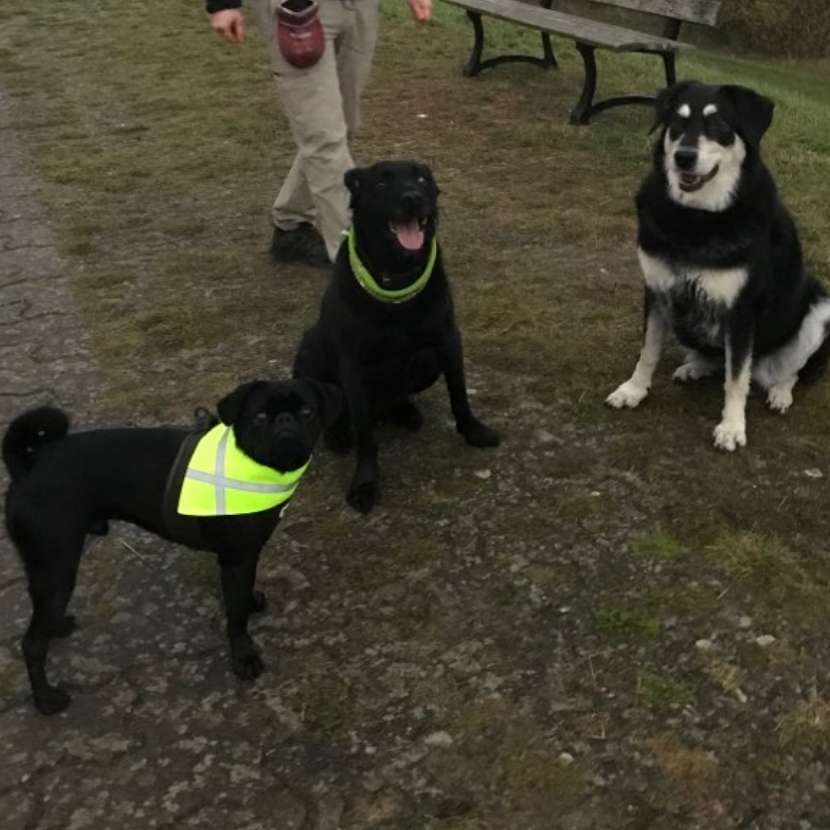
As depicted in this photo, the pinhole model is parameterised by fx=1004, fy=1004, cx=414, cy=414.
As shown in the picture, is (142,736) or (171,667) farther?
(171,667)


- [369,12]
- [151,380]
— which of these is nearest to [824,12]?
[369,12]

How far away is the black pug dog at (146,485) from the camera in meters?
2.54

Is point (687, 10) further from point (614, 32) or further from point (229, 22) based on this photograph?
point (229, 22)

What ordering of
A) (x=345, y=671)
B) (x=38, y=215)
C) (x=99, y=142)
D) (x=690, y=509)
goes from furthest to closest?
(x=99, y=142) → (x=38, y=215) → (x=690, y=509) → (x=345, y=671)

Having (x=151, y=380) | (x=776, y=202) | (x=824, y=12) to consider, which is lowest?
(x=824, y=12)

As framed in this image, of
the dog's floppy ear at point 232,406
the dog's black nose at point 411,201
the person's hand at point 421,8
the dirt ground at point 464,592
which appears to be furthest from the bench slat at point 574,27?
the dog's floppy ear at point 232,406

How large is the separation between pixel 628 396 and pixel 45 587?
2504 millimetres

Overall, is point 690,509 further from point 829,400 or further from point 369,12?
point 369,12

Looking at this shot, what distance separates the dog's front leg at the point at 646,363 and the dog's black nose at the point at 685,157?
610mm

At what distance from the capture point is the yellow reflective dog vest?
259cm

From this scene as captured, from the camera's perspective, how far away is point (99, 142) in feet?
27.0

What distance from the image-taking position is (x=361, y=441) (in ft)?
12.1

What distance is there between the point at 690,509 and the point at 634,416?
682 mm

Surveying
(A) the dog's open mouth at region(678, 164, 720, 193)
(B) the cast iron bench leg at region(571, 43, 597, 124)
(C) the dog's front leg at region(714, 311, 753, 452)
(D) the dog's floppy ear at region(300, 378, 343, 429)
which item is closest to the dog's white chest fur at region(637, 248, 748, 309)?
(C) the dog's front leg at region(714, 311, 753, 452)
